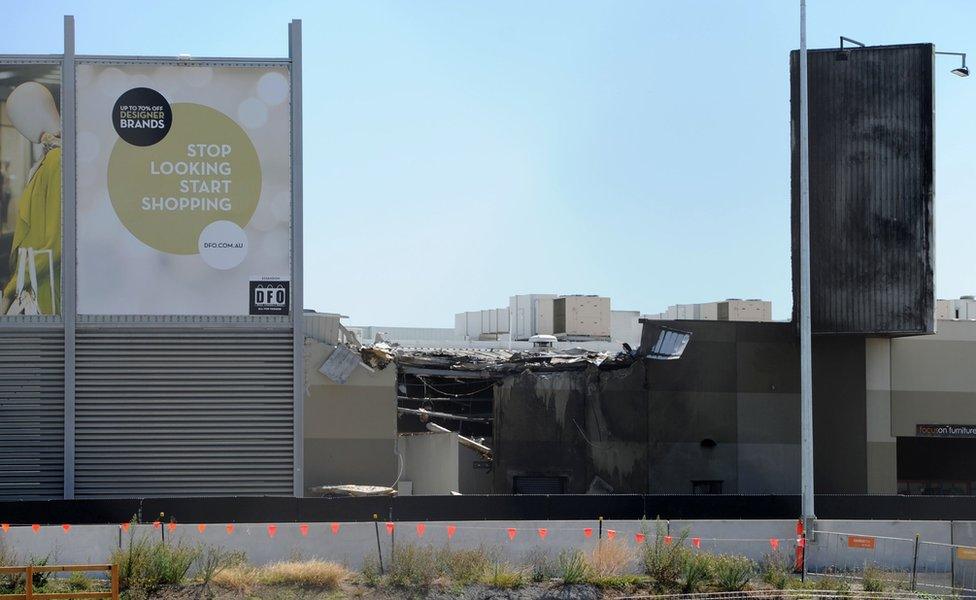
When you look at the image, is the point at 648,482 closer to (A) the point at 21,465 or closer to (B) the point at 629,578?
(B) the point at 629,578

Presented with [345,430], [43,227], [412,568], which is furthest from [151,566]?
[345,430]

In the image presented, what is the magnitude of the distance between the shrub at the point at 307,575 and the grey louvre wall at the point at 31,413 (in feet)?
18.6

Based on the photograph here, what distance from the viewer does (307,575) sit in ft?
64.8

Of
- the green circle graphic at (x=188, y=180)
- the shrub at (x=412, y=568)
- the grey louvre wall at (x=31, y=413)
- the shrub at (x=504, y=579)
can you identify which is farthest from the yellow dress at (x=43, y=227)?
the shrub at (x=504, y=579)

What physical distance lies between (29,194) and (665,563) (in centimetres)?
1385

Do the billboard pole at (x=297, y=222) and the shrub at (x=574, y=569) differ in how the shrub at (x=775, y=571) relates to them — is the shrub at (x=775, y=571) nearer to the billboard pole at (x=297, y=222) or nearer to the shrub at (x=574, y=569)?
the shrub at (x=574, y=569)

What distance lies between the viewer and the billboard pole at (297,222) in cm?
2345

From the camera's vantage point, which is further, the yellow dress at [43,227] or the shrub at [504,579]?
the yellow dress at [43,227]

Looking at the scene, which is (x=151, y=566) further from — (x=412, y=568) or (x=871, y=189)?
(x=871, y=189)

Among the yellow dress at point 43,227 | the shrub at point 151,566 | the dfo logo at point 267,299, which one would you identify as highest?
the yellow dress at point 43,227

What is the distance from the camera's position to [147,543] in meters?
20.1

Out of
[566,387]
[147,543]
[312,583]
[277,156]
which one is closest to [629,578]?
[312,583]

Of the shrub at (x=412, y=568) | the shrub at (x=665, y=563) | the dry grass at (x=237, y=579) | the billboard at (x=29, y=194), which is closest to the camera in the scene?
the dry grass at (x=237, y=579)

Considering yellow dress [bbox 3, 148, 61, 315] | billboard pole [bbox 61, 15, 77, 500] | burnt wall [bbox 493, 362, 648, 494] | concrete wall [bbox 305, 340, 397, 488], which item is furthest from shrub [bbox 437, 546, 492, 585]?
burnt wall [bbox 493, 362, 648, 494]
